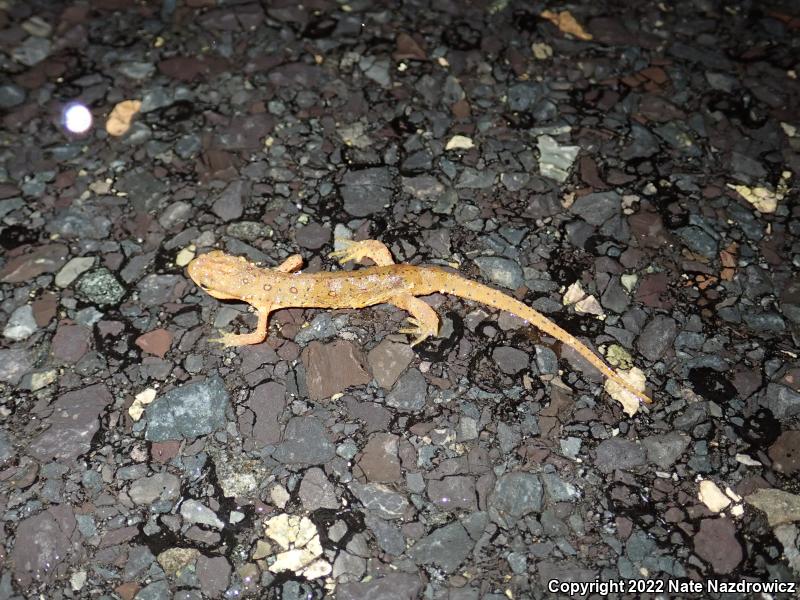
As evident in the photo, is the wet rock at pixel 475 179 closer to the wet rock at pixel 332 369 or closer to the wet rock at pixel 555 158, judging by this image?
the wet rock at pixel 555 158

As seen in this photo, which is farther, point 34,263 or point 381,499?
point 34,263

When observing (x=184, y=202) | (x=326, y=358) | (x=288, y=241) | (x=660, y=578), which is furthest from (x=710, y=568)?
(x=184, y=202)

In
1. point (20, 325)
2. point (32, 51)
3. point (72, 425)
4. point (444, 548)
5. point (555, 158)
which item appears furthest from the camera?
point (32, 51)

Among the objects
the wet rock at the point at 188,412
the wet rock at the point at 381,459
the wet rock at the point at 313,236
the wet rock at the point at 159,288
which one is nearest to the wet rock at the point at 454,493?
the wet rock at the point at 381,459

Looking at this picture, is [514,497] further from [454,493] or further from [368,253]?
[368,253]

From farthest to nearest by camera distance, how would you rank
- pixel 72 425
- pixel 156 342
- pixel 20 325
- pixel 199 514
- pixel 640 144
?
pixel 640 144
pixel 20 325
pixel 156 342
pixel 72 425
pixel 199 514

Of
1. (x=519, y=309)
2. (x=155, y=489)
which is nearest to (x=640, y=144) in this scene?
(x=519, y=309)
